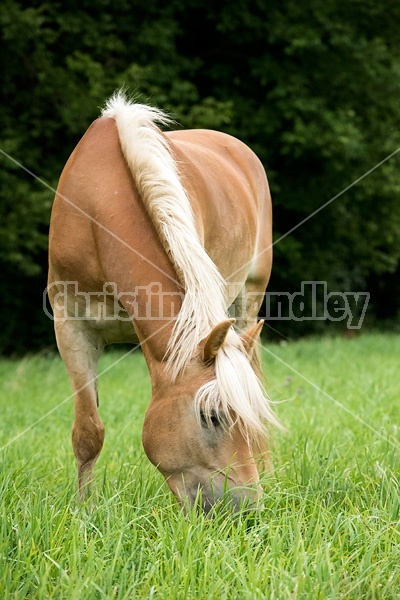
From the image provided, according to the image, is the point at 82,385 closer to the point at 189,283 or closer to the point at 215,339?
the point at 189,283

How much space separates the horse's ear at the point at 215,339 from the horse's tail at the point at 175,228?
0.09m

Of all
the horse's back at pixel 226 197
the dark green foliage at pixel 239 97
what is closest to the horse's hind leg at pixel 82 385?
the horse's back at pixel 226 197

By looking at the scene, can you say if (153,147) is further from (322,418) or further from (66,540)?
(322,418)

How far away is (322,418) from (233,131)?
29.8ft

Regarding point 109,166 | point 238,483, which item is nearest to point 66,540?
point 238,483

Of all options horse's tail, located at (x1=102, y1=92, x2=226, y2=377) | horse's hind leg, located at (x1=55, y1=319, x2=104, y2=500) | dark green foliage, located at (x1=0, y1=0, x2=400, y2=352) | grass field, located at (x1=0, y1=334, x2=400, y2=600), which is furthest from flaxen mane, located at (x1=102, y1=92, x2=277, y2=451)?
dark green foliage, located at (x1=0, y1=0, x2=400, y2=352)

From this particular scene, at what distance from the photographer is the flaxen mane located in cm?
280

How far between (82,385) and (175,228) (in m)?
1.07

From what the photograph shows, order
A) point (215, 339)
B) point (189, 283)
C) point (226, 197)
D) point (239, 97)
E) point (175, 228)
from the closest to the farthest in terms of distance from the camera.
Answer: point (215, 339) < point (189, 283) < point (175, 228) < point (226, 197) < point (239, 97)

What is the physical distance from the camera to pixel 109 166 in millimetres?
3635

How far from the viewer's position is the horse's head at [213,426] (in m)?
2.79

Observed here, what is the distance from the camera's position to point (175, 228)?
3.22m

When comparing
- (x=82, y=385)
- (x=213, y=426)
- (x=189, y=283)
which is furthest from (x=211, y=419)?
(x=82, y=385)

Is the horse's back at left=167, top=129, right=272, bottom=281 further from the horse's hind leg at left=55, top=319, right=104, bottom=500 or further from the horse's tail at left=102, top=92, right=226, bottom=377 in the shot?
the horse's hind leg at left=55, top=319, right=104, bottom=500
